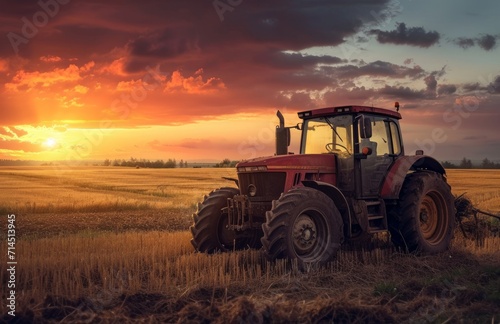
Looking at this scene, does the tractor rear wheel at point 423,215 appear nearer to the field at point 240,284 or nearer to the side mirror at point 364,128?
the field at point 240,284

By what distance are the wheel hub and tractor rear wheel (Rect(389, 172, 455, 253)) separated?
263cm

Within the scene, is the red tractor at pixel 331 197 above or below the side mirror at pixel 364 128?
below

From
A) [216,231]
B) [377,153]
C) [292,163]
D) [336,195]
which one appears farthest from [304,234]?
[377,153]

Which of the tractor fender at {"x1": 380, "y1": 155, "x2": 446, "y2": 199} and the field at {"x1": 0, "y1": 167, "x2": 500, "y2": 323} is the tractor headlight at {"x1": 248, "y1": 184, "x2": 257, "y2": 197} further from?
the tractor fender at {"x1": 380, "y1": 155, "x2": 446, "y2": 199}

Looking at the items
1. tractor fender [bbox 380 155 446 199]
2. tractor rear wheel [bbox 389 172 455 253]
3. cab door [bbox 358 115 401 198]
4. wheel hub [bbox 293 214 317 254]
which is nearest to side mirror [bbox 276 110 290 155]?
cab door [bbox 358 115 401 198]

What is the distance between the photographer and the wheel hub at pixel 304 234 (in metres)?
10.1

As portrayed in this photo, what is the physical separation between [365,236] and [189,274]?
12.3ft

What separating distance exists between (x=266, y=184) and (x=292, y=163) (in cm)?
63

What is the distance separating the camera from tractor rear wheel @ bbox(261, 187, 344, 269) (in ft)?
31.6

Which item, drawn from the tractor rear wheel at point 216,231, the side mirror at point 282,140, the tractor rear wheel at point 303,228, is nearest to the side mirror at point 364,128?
the tractor rear wheel at point 303,228

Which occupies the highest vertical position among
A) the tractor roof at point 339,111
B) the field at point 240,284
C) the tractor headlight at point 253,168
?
the tractor roof at point 339,111

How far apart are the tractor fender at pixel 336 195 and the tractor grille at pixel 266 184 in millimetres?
481

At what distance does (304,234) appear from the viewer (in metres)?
10.2

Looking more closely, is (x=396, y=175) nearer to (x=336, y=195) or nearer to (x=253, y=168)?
(x=336, y=195)
